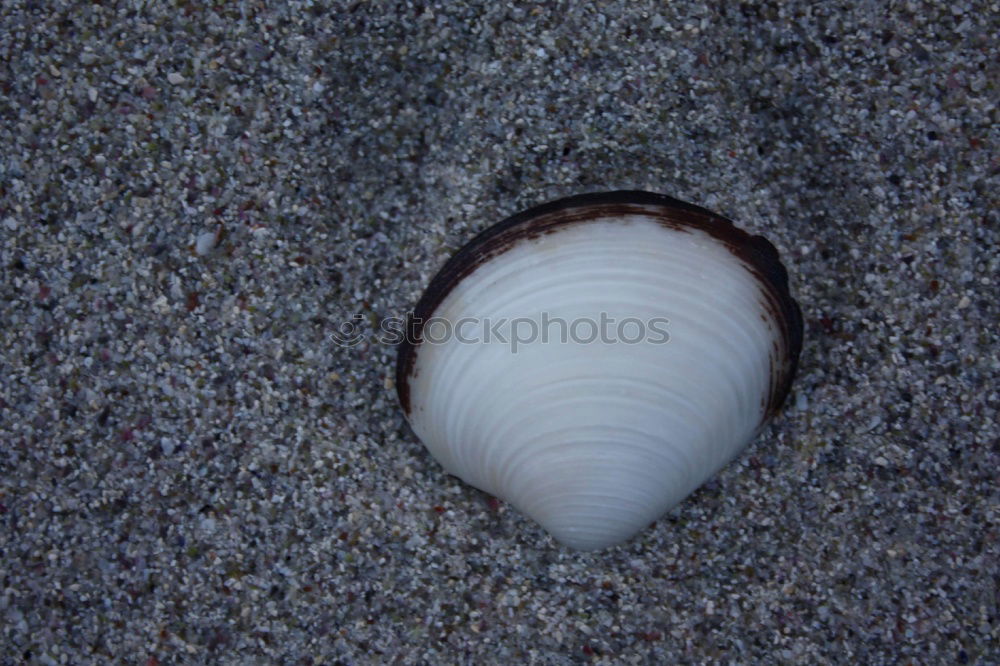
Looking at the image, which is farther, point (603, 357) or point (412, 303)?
point (412, 303)

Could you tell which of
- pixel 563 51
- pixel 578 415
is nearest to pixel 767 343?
pixel 578 415

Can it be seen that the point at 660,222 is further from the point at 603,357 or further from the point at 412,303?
the point at 412,303

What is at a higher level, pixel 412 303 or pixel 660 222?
pixel 660 222

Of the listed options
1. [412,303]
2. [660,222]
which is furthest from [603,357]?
[412,303]
